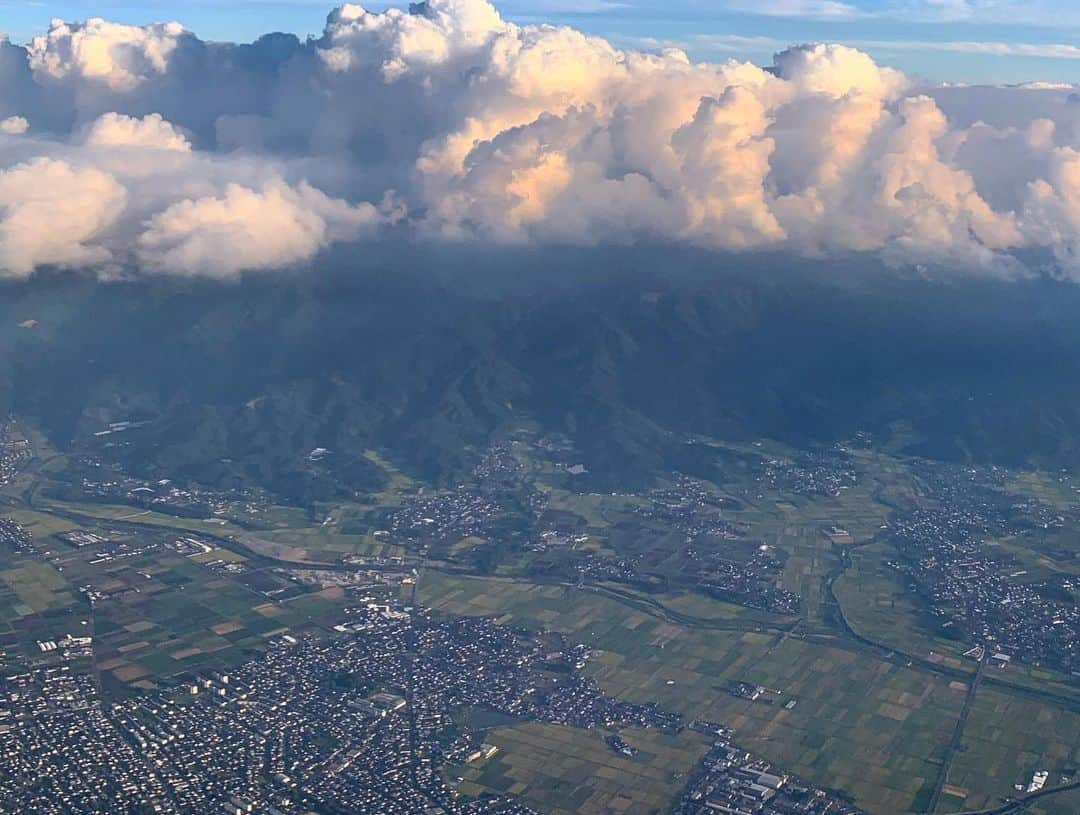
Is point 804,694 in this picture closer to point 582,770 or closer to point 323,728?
point 582,770

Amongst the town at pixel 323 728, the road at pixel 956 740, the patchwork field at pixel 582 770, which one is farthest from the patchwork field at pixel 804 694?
the patchwork field at pixel 582 770

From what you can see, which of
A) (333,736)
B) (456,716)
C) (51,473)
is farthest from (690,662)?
(51,473)

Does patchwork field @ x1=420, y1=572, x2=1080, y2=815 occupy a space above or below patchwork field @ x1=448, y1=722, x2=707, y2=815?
below

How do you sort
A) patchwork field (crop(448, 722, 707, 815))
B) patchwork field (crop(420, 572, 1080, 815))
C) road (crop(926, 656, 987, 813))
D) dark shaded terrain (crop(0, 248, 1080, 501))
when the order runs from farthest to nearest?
dark shaded terrain (crop(0, 248, 1080, 501)) < patchwork field (crop(420, 572, 1080, 815)) < road (crop(926, 656, 987, 813)) < patchwork field (crop(448, 722, 707, 815))

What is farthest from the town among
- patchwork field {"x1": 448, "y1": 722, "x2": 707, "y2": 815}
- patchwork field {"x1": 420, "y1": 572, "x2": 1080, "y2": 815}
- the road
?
the road

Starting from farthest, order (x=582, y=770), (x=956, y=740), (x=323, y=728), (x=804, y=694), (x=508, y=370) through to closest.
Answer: (x=508, y=370), (x=804, y=694), (x=956, y=740), (x=323, y=728), (x=582, y=770)

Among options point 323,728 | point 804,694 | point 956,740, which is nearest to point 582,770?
point 323,728

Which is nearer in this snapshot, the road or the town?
the town

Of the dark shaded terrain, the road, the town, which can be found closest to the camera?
the town

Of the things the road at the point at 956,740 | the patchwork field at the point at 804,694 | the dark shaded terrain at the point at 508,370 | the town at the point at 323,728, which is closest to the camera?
the town at the point at 323,728

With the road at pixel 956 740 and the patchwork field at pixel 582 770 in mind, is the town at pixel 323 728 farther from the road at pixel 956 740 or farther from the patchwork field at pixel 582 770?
the road at pixel 956 740

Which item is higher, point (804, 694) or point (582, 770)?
point (582, 770)

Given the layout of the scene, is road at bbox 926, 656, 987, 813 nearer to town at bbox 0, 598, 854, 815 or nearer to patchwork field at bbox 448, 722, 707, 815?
town at bbox 0, 598, 854, 815
